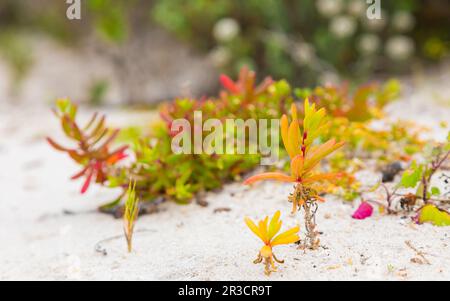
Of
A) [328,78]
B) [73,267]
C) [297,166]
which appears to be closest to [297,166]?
[297,166]

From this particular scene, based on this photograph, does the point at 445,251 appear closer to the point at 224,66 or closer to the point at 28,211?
the point at 28,211

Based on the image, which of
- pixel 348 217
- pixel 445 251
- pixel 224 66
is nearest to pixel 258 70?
pixel 224 66

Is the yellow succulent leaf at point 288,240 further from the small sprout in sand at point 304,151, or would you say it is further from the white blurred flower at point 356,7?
the white blurred flower at point 356,7

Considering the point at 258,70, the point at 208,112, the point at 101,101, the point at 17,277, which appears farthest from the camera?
the point at 101,101

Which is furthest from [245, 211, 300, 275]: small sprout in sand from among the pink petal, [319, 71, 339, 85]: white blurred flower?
[319, 71, 339, 85]: white blurred flower

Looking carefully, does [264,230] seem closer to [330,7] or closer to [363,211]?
[363,211]
